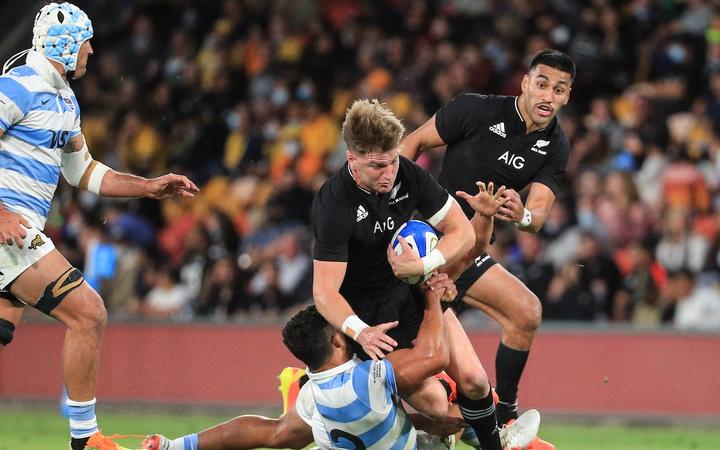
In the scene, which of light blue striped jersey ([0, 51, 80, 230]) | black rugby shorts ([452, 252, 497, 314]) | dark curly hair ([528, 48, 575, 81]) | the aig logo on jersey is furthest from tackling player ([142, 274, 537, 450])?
dark curly hair ([528, 48, 575, 81])

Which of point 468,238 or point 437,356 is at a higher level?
point 468,238

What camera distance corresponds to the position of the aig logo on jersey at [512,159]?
27.9ft

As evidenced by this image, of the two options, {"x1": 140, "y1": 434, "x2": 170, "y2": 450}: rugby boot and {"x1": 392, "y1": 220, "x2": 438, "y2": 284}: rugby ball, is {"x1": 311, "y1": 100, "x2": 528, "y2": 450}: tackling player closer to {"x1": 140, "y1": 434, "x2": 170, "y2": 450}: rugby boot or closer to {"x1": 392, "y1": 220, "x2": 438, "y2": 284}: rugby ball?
{"x1": 392, "y1": 220, "x2": 438, "y2": 284}: rugby ball

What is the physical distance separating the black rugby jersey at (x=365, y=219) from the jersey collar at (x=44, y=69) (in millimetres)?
1678

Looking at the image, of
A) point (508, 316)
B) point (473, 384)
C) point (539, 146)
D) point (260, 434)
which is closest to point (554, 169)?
point (539, 146)

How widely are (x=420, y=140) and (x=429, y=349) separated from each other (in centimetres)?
167

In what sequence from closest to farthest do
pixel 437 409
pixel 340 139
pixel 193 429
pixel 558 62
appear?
pixel 437 409, pixel 558 62, pixel 193 429, pixel 340 139

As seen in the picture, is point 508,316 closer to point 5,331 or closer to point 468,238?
point 468,238

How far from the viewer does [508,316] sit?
847cm

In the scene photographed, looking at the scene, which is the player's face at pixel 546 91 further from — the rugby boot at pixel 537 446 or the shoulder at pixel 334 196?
the rugby boot at pixel 537 446

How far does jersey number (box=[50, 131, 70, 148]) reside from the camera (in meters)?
7.46

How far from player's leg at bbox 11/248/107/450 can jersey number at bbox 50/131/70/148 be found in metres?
0.64

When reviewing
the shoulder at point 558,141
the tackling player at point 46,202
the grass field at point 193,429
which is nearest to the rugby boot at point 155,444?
the tackling player at point 46,202

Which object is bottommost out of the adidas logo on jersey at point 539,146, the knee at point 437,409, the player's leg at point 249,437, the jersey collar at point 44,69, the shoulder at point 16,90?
the player's leg at point 249,437
